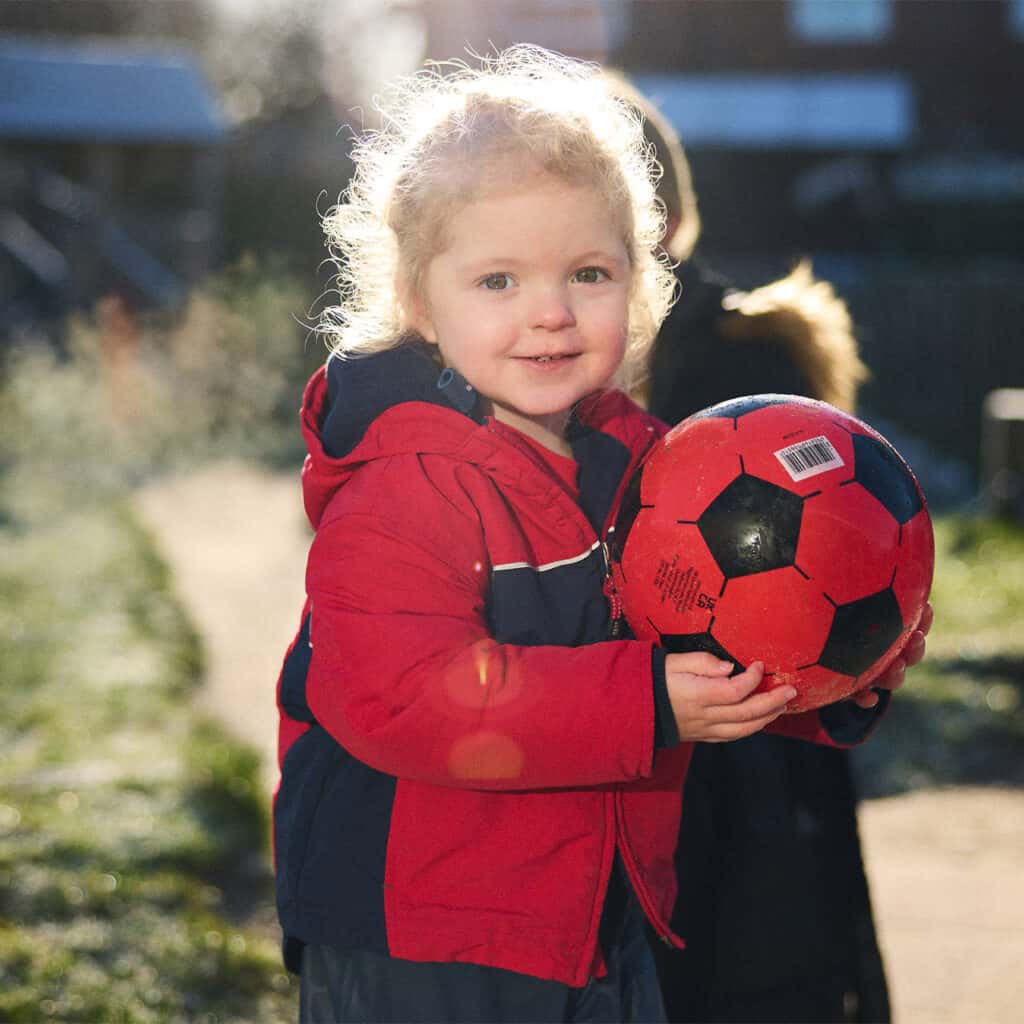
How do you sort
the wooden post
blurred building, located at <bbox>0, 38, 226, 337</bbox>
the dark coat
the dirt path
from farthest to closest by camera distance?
blurred building, located at <bbox>0, 38, 226, 337</bbox> < the wooden post < the dirt path < the dark coat

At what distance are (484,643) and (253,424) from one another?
10.3 m

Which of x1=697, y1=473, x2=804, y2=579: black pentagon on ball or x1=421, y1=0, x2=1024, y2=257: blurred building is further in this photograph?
x1=421, y1=0, x2=1024, y2=257: blurred building

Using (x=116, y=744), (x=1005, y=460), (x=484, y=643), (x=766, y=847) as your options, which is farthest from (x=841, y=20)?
(x=484, y=643)

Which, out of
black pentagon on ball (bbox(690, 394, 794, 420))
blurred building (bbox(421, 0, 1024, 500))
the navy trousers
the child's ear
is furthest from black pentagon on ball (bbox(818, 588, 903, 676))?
blurred building (bbox(421, 0, 1024, 500))

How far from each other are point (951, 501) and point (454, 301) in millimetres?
9764

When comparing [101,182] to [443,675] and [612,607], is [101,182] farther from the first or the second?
[443,675]

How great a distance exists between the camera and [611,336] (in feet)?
7.43

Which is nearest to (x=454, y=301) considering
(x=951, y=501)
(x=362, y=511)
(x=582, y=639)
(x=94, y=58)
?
(x=362, y=511)

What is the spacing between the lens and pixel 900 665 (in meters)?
2.35

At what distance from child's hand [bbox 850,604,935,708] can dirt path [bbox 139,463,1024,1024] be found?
1643 mm

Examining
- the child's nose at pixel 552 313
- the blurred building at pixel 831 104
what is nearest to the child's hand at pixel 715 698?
the child's nose at pixel 552 313

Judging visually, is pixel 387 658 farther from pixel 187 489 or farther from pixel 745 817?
pixel 187 489

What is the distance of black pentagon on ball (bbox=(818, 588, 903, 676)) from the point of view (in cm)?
207

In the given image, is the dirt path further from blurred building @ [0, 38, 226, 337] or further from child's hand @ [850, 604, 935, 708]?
blurred building @ [0, 38, 226, 337]
